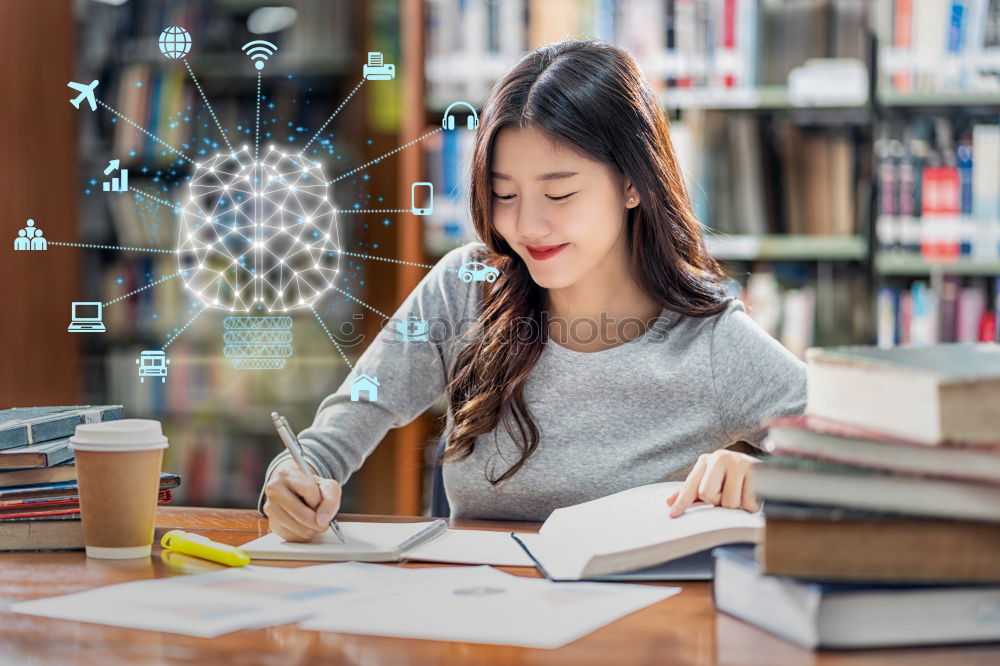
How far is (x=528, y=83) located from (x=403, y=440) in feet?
3.11

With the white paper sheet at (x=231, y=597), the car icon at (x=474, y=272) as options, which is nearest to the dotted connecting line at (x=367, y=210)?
the car icon at (x=474, y=272)

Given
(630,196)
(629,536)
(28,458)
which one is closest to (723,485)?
(629,536)

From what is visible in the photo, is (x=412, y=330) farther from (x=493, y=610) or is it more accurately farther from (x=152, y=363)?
(x=493, y=610)

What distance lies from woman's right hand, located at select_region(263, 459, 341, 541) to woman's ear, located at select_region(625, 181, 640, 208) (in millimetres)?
536

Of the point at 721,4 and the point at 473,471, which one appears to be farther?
the point at 721,4

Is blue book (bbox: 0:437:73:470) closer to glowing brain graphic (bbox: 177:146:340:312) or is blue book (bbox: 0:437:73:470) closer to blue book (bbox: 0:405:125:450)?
blue book (bbox: 0:405:125:450)

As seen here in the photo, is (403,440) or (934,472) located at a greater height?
(934,472)

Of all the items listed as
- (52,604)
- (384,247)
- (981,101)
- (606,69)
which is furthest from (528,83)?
(981,101)

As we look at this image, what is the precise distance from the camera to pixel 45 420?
111 centimetres

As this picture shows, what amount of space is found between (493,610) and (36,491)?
0.52 meters

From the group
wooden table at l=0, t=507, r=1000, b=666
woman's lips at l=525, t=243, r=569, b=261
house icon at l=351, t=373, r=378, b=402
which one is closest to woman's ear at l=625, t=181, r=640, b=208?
woman's lips at l=525, t=243, r=569, b=261

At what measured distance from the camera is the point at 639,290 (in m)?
1.44

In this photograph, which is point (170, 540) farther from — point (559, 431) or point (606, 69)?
point (606, 69)

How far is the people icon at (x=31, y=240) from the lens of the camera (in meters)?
1.28
